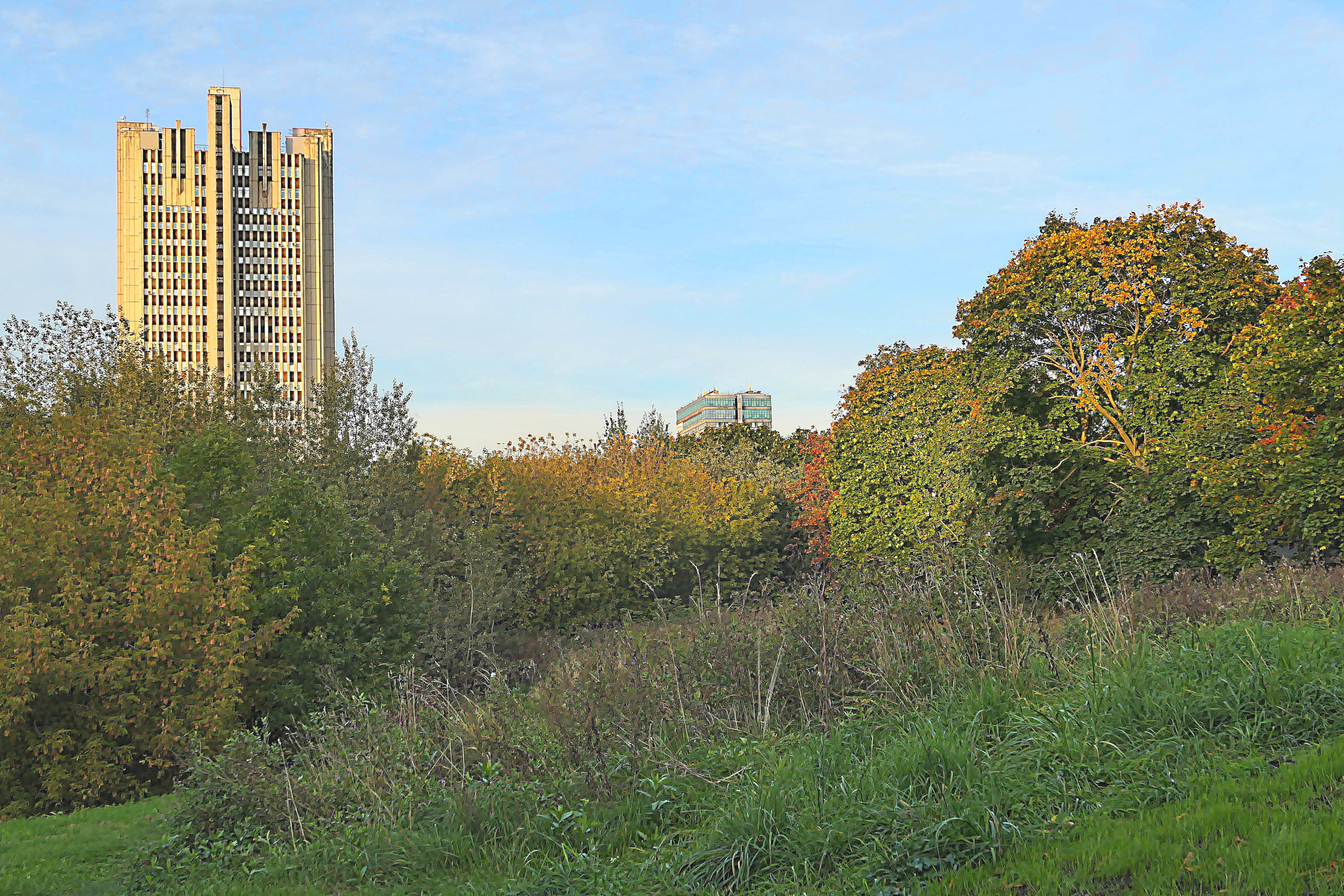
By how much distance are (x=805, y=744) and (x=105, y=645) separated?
11.7m

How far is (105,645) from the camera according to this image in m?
13.2

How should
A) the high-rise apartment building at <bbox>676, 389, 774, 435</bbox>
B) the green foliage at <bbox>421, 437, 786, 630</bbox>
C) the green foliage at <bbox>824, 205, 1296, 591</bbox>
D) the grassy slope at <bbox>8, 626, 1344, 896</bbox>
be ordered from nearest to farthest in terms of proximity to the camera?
the grassy slope at <bbox>8, 626, 1344, 896</bbox> → the green foliage at <bbox>824, 205, 1296, 591</bbox> → the green foliage at <bbox>421, 437, 786, 630</bbox> → the high-rise apartment building at <bbox>676, 389, 774, 435</bbox>

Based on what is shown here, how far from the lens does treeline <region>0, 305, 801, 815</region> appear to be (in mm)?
12664

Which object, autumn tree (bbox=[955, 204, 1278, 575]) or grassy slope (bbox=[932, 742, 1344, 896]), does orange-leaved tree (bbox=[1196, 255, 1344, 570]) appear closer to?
autumn tree (bbox=[955, 204, 1278, 575])

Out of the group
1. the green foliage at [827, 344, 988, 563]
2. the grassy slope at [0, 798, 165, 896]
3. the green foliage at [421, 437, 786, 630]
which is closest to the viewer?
Result: the grassy slope at [0, 798, 165, 896]

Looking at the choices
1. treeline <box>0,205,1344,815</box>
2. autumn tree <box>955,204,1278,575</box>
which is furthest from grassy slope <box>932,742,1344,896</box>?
autumn tree <box>955,204,1278,575</box>

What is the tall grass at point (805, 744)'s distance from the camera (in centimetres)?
457

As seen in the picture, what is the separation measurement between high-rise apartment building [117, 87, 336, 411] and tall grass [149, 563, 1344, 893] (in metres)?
111

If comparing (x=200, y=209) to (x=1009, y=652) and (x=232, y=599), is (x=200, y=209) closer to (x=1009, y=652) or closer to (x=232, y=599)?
(x=232, y=599)

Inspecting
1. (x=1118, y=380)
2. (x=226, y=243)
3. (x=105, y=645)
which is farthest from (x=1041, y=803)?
(x=226, y=243)

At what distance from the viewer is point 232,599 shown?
43.3 feet

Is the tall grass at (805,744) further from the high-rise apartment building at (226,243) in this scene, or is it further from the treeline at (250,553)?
the high-rise apartment building at (226,243)

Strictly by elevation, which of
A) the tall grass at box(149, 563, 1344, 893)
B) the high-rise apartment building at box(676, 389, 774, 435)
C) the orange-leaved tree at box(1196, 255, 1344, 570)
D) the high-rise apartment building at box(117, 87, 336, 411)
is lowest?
the tall grass at box(149, 563, 1344, 893)

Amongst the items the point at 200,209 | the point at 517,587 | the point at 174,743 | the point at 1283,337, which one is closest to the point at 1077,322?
the point at 1283,337
